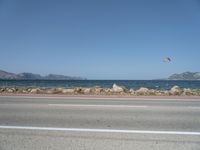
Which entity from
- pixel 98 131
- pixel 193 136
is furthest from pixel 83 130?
pixel 193 136

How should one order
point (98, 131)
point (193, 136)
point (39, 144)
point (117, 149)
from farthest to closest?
point (98, 131) → point (193, 136) → point (39, 144) → point (117, 149)

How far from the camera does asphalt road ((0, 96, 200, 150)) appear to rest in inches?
260

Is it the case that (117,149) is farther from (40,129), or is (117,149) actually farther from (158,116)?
(158,116)

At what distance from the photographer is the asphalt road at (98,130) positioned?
660cm

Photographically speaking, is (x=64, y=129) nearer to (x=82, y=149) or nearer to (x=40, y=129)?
(x=40, y=129)

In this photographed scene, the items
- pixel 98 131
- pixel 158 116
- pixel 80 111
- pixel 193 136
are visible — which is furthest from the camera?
pixel 80 111

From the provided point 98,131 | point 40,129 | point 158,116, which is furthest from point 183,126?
point 40,129

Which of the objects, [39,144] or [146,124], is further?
[146,124]

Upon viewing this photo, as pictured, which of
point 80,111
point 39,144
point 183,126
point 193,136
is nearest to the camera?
point 39,144

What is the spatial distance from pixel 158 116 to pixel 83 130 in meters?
3.09

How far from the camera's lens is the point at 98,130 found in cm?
796

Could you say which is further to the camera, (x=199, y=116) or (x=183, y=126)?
(x=199, y=116)

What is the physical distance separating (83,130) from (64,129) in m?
0.49

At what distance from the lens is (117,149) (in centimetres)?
625
